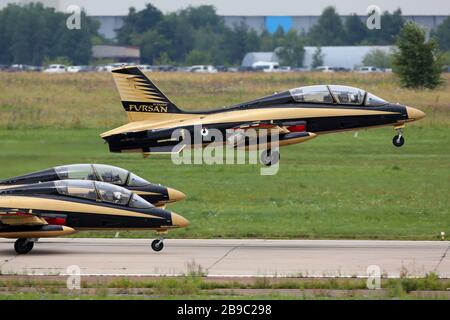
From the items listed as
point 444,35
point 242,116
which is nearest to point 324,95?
point 242,116

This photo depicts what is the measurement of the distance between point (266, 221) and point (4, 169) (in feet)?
31.4

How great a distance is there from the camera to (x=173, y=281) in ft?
91.8

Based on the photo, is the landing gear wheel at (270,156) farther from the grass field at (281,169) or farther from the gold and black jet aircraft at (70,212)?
the gold and black jet aircraft at (70,212)

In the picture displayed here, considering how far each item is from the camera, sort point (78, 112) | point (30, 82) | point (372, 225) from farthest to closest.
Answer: point (30, 82) → point (78, 112) → point (372, 225)

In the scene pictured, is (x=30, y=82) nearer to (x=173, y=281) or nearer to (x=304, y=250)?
(x=304, y=250)

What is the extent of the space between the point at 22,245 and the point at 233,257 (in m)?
6.04

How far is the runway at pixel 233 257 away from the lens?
3089cm

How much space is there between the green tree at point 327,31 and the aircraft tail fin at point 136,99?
350ft

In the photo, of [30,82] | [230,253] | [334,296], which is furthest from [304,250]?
[30,82]

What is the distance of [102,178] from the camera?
37.0m

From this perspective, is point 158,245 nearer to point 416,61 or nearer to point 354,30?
point 416,61

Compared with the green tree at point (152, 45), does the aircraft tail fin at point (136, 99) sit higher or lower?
higher

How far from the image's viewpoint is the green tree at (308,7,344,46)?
14725 centimetres

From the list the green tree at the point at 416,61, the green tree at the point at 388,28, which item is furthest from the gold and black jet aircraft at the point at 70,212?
the green tree at the point at 388,28
